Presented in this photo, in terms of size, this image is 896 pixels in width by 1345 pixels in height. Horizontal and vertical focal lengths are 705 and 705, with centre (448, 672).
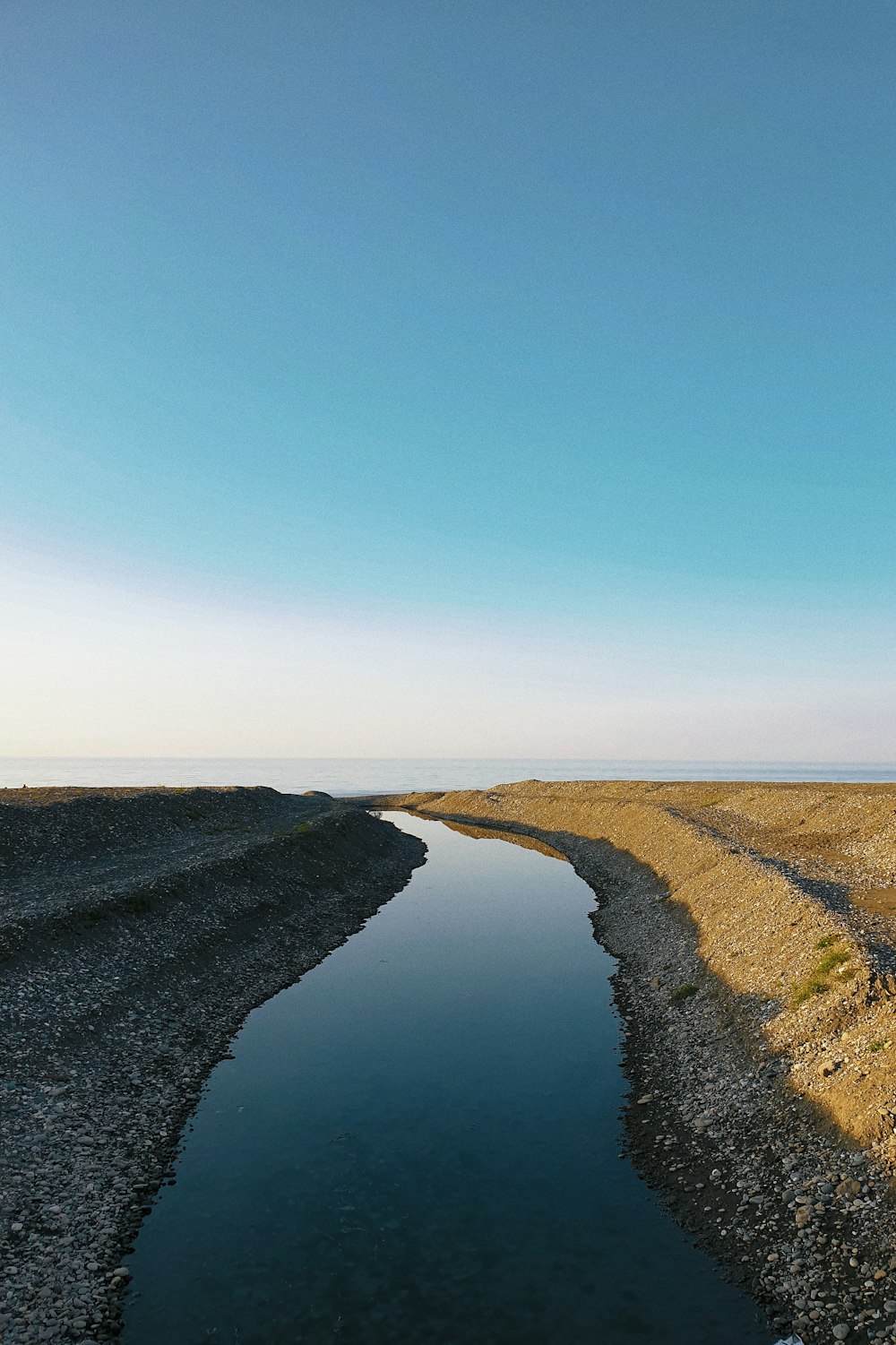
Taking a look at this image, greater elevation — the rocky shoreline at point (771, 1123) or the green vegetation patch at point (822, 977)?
the green vegetation patch at point (822, 977)

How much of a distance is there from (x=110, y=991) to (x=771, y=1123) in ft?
86.0

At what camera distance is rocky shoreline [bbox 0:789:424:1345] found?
17094mm

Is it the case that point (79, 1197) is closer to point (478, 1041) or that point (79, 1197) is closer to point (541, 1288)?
point (541, 1288)

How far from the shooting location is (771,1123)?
2098cm

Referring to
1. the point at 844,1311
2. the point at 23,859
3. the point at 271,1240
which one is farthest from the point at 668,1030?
the point at 23,859

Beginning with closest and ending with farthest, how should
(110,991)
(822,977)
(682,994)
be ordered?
(822,977), (110,991), (682,994)

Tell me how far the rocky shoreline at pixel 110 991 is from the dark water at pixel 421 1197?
1277 mm

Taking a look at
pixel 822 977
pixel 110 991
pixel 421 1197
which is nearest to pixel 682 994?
pixel 822 977

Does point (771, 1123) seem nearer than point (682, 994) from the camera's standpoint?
Yes

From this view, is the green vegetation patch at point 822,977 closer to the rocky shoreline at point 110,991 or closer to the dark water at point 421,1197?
the dark water at point 421,1197

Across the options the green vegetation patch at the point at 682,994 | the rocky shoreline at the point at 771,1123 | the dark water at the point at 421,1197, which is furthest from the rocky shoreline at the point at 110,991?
the green vegetation patch at the point at 682,994

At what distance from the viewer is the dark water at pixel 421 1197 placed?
49.8 ft

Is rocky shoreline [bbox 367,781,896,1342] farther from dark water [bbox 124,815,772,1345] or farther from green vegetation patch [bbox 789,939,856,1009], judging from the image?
dark water [bbox 124,815,772,1345]

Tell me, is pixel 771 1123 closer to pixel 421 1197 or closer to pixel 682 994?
pixel 421 1197
